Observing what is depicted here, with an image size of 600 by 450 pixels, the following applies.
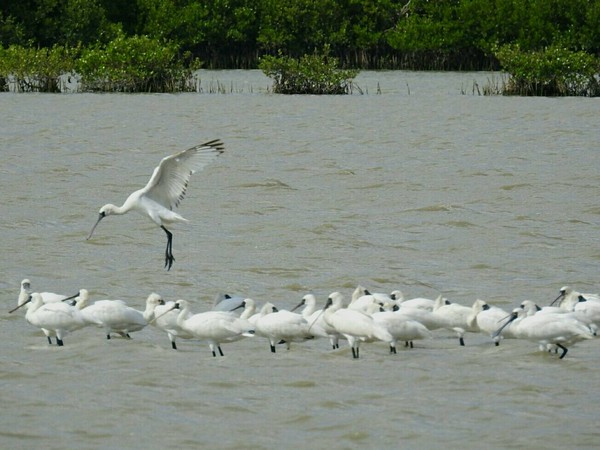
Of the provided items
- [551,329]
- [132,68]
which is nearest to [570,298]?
[551,329]

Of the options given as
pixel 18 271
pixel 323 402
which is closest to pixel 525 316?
pixel 323 402

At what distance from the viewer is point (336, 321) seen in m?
10.2

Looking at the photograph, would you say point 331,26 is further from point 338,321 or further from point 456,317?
point 338,321

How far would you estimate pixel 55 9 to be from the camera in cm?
6275

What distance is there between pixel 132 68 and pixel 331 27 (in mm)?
25911

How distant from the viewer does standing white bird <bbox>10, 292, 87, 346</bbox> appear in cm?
1048

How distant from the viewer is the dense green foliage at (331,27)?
200 ft

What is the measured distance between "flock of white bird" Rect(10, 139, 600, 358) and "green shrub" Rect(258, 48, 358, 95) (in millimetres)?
30518

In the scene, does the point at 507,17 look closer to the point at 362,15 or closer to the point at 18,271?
the point at 362,15

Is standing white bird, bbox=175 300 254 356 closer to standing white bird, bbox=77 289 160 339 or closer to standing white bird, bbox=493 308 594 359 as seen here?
standing white bird, bbox=77 289 160 339

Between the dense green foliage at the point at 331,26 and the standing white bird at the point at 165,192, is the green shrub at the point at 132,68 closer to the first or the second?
the dense green foliage at the point at 331,26

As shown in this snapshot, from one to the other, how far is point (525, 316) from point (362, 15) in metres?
57.5

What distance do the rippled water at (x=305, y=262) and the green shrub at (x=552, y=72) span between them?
4.70 metres

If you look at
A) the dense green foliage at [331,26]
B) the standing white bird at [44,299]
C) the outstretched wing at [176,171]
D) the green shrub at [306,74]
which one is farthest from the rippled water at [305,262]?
the dense green foliage at [331,26]
